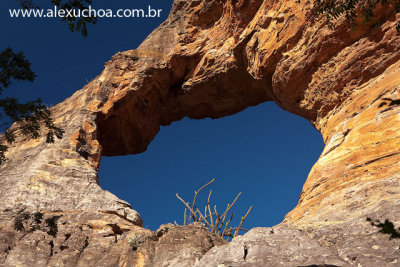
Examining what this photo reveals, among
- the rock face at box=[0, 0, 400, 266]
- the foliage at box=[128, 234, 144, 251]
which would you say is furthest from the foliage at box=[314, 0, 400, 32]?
the foliage at box=[128, 234, 144, 251]

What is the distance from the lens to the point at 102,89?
18719mm

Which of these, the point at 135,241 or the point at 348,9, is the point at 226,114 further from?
the point at 348,9

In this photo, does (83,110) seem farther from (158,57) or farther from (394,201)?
(394,201)

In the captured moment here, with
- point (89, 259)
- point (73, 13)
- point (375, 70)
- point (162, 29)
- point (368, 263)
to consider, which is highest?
point (162, 29)

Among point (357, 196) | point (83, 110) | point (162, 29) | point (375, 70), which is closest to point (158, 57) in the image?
point (162, 29)

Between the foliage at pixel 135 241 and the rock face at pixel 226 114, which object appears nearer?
the rock face at pixel 226 114

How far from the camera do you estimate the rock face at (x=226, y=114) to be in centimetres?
693

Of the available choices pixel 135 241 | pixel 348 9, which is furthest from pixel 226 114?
pixel 348 9

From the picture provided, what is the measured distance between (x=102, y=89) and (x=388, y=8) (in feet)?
44.2

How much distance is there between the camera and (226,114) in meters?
20.9

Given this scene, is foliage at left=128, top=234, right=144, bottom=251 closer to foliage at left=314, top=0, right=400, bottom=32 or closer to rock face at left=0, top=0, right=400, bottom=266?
rock face at left=0, top=0, right=400, bottom=266

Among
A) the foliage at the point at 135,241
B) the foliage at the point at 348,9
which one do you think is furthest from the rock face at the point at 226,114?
the foliage at the point at 348,9

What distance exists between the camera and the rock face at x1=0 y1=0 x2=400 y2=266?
693 centimetres

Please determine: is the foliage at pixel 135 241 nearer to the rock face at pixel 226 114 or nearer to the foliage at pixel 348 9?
the rock face at pixel 226 114
